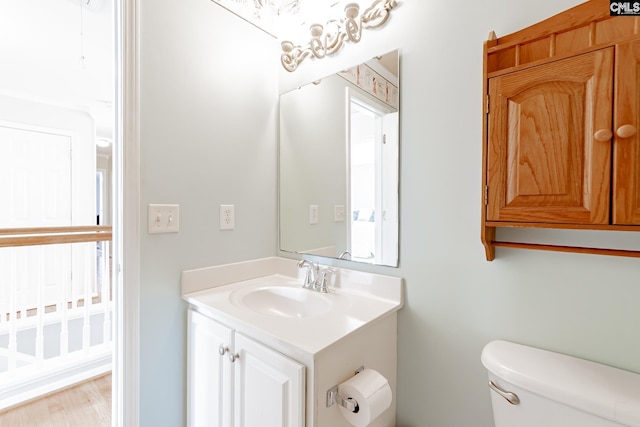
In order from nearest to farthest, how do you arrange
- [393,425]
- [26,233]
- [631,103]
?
1. [631,103]
2. [393,425]
3. [26,233]

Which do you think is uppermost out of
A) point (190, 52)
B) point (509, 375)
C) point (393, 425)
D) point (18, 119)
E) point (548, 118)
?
point (18, 119)

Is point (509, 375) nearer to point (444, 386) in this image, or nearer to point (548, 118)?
point (444, 386)

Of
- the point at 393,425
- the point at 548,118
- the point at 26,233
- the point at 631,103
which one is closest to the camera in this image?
the point at 631,103

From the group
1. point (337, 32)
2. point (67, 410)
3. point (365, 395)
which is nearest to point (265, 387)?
point (365, 395)

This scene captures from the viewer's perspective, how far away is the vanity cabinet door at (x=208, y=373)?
1.08m

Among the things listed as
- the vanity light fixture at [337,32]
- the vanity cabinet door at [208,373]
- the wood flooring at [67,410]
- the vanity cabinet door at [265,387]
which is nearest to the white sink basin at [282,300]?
the vanity cabinet door at [208,373]

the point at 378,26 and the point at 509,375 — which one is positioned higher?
the point at 378,26

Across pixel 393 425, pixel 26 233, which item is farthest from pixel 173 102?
pixel 26 233

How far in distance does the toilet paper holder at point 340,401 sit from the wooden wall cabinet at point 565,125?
2.11 feet

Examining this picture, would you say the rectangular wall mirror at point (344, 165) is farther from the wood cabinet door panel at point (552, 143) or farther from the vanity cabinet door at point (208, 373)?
the vanity cabinet door at point (208, 373)

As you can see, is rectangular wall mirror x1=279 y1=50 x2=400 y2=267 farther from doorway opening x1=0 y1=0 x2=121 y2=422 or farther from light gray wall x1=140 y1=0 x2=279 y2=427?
doorway opening x1=0 y1=0 x2=121 y2=422

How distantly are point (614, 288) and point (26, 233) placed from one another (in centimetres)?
325

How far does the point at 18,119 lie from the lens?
326 cm

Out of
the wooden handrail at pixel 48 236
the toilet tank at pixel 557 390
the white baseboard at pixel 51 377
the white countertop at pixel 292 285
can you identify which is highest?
the wooden handrail at pixel 48 236
